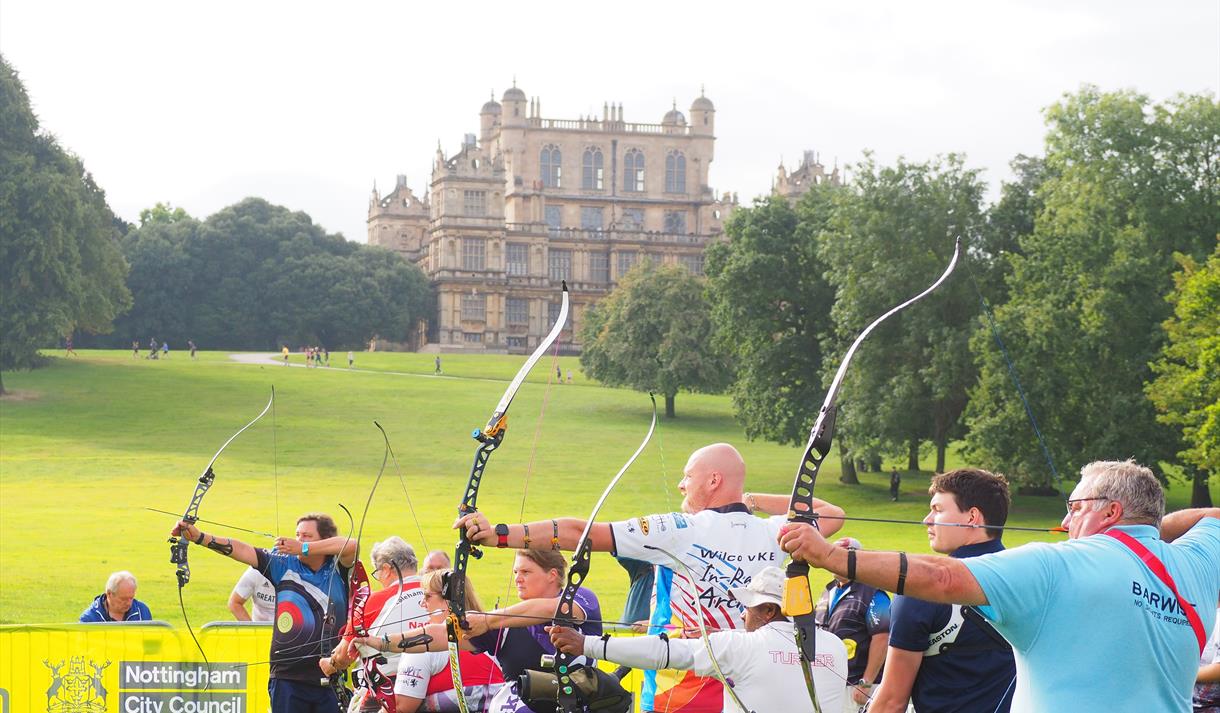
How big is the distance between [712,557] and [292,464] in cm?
4143

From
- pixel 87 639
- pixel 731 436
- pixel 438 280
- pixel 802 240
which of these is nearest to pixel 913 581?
pixel 87 639

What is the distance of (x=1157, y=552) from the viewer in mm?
4480

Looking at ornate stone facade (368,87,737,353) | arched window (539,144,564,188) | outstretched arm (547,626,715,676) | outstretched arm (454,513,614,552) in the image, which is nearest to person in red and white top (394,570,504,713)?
outstretched arm (454,513,614,552)

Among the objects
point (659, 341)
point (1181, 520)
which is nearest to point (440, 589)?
point (1181, 520)

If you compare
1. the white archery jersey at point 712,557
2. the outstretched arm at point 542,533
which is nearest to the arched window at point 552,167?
the white archery jersey at point 712,557

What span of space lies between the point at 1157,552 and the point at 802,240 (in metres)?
45.8

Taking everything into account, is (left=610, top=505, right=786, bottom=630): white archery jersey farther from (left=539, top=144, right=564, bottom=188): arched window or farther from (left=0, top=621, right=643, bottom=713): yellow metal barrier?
(left=539, top=144, right=564, bottom=188): arched window

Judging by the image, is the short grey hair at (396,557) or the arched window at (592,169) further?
the arched window at (592,169)

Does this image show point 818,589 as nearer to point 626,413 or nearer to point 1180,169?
point 1180,169

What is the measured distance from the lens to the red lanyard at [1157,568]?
4434 mm

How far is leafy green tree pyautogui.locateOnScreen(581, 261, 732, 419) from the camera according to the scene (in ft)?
221

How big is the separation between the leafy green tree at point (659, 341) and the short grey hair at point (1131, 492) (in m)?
60.4

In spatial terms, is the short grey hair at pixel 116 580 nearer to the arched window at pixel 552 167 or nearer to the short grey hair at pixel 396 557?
the short grey hair at pixel 396 557

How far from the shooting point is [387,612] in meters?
7.76
